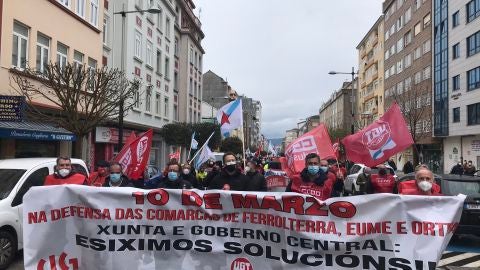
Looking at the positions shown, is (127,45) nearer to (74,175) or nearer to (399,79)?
(74,175)

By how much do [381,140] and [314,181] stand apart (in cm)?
380

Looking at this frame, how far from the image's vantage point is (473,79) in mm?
39875

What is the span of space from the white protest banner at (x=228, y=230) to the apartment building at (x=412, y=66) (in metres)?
36.2

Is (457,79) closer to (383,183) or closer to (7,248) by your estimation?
(383,183)

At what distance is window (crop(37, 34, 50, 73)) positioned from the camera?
17984 millimetres

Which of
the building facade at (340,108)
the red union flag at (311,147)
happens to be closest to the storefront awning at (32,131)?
the red union flag at (311,147)

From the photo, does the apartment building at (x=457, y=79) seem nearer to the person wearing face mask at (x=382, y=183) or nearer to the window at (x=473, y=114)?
the window at (x=473, y=114)

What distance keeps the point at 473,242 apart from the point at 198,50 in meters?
44.9

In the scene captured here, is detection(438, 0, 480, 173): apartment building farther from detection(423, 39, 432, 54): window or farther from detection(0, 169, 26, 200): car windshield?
detection(0, 169, 26, 200): car windshield

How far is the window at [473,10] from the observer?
38750 millimetres

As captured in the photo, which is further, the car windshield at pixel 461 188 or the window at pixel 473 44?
the window at pixel 473 44

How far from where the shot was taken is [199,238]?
206 inches

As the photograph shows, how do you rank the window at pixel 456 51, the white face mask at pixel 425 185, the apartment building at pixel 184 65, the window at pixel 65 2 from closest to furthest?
the white face mask at pixel 425 185, the window at pixel 65 2, the window at pixel 456 51, the apartment building at pixel 184 65

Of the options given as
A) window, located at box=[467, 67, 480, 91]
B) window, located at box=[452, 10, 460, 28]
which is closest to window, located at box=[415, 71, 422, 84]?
window, located at box=[452, 10, 460, 28]
